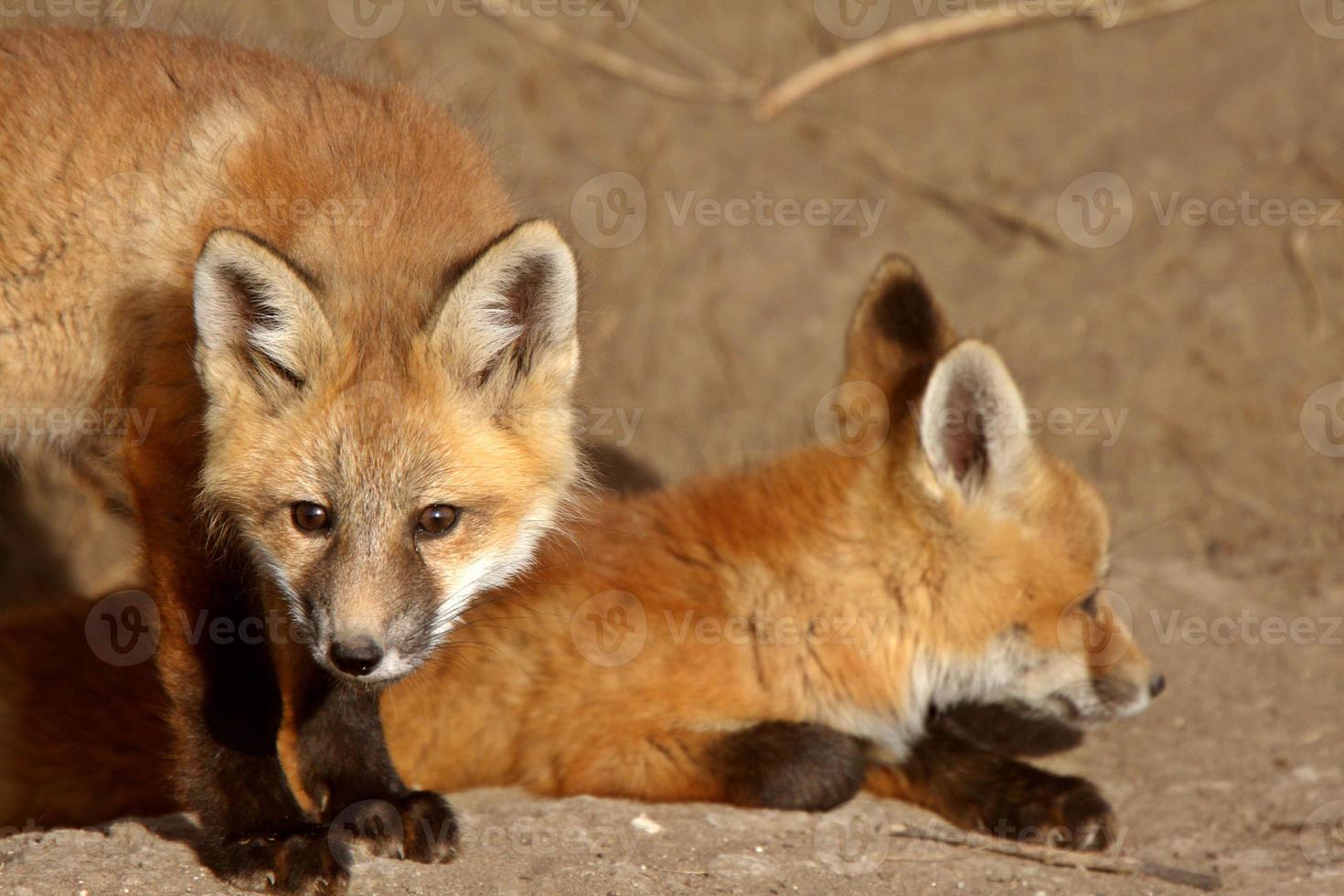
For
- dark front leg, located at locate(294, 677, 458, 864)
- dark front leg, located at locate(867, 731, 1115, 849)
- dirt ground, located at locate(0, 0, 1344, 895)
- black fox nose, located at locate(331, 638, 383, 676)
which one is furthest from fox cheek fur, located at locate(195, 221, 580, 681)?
dirt ground, located at locate(0, 0, 1344, 895)

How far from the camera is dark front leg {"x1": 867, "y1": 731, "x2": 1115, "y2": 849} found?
13.4ft

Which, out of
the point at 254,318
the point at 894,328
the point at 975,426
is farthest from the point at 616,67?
the point at 254,318

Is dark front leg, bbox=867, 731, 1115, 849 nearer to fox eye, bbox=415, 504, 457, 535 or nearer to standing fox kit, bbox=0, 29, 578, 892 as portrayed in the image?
standing fox kit, bbox=0, 29, 578, 892

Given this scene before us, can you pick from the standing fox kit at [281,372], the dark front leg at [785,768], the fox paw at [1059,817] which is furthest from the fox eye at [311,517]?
the fox paw at [1059,817]

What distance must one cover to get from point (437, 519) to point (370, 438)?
25cm

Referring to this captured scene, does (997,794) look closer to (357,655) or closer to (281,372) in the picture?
(357,655)

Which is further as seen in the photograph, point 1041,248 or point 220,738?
point 1041,248

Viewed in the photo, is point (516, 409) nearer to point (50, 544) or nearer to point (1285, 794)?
point (1285, 794)

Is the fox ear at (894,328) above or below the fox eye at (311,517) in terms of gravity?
above

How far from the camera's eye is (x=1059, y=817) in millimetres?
4113

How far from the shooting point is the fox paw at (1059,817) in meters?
4.05

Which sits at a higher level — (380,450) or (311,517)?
(380,450)

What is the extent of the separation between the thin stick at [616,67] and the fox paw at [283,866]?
5414mm

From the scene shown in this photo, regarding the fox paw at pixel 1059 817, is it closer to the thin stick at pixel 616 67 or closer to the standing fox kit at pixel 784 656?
the standing fox kit at pixel 784 656
